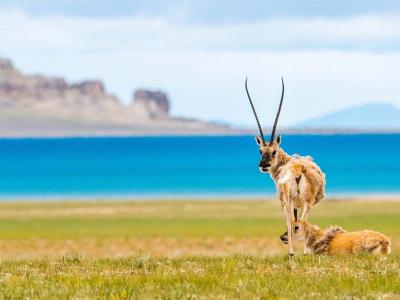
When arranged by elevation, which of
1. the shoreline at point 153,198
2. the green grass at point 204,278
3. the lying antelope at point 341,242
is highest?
the shoreline at point 153,198

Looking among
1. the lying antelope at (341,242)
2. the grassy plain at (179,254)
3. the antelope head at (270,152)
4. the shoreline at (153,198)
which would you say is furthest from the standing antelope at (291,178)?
the shoreline at (153,198)

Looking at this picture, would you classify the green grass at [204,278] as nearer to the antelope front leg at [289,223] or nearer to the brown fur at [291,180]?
the antelope front leg at [289,223]

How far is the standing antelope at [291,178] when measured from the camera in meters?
15.1

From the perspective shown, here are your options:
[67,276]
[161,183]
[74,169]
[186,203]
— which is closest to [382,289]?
[67,276]

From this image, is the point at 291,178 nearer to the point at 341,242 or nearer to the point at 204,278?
the point at 341,242

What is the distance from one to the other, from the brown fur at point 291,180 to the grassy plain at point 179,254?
2.27 ft

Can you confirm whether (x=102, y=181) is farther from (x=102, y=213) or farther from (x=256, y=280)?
(x=256, y=280)

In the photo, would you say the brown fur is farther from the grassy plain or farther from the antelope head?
the grassy plain

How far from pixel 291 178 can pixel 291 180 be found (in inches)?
1.1

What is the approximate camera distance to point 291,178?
15.1m

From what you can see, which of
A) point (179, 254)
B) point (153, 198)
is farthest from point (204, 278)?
point (153, 198)

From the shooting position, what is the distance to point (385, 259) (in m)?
15.0

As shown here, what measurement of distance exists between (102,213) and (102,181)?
61954 mm

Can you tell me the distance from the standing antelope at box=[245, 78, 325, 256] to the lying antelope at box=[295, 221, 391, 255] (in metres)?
0.88
